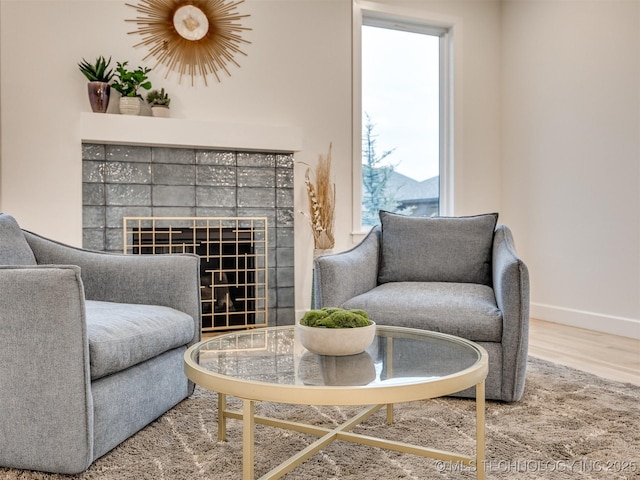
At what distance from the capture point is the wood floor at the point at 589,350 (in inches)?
109

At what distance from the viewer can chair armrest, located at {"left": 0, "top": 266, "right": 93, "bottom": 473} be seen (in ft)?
4.98

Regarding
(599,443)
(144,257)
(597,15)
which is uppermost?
(597,15)

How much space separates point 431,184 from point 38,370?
3717 millimetres

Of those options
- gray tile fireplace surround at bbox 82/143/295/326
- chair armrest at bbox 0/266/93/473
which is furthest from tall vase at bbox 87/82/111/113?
chair armrest at bbox 0/266/93/473

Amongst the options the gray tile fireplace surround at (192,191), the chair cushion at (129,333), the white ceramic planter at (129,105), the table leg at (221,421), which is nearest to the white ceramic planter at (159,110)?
the white ceramic planter at (129,105)

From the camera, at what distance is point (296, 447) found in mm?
1743

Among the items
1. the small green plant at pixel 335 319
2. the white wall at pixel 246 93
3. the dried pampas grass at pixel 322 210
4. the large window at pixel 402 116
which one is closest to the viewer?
the small green plant at pixel 335 319

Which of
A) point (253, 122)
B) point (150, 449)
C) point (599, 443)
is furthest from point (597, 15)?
point (150, 449)

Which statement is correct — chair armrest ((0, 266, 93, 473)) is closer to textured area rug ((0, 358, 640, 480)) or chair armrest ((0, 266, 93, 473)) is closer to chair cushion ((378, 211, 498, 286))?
textured area rug ((0, 358, 640, 480))

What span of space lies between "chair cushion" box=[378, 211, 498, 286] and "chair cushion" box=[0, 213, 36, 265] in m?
1.58

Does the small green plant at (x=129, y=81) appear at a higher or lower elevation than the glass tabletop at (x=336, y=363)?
higher

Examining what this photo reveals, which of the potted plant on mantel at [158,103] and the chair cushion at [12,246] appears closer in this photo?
the chair cushion at [12,246]

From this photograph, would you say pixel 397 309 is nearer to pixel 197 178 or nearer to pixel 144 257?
pixel 144 257

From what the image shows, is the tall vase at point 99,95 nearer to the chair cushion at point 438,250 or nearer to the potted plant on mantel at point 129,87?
the potted plant on mantel at point 129,87
